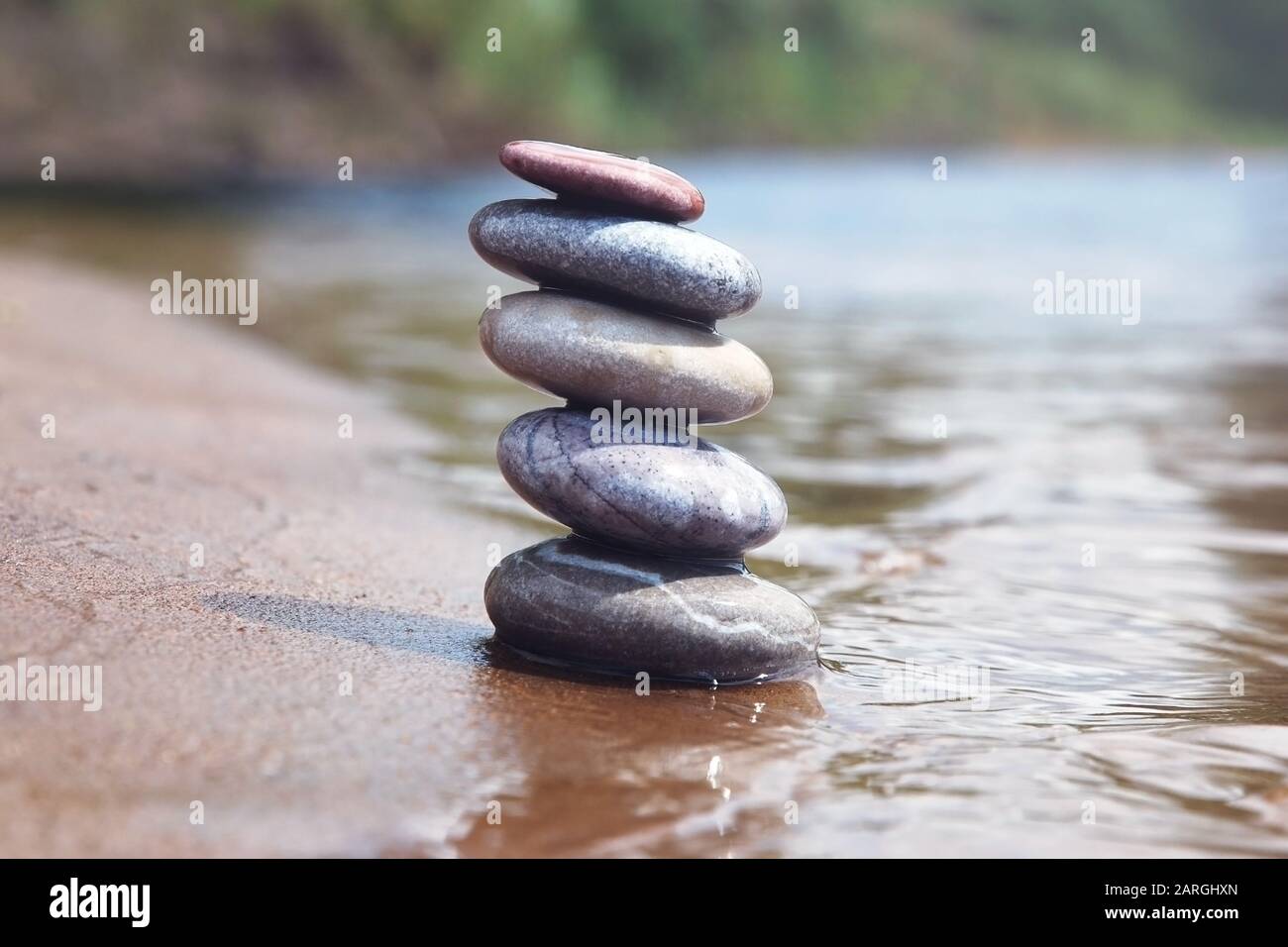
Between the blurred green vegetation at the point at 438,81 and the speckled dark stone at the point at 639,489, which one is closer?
the speckled dark stone at the point at 639,489

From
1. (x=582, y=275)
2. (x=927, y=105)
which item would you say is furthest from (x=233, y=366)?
(x=927, y=105)

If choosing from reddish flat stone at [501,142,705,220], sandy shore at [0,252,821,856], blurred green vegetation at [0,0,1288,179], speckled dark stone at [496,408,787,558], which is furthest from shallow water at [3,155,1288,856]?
blurred green vegetation at [0,0,1288,179]

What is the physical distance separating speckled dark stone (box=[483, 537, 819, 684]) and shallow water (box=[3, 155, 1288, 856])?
0.53 ft

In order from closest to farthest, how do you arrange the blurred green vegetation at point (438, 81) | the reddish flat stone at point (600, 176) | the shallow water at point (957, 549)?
the shallow water at point (957, 549), the reddish flat stone at point (600, 176), the blurred green vegetation at point (438, 81)

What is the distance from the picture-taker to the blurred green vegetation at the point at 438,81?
1008 inches

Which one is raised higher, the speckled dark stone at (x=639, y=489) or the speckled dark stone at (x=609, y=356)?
the speckled dark stone at (x=609, y=356)

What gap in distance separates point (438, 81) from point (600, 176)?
93.5ft

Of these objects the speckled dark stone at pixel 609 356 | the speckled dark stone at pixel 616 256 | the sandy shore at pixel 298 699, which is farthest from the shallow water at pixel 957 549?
the speckled dark stone at pixel 616 256

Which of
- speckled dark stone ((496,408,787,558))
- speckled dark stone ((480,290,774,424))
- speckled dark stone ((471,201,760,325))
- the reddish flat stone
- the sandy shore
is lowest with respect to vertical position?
the sandy shore

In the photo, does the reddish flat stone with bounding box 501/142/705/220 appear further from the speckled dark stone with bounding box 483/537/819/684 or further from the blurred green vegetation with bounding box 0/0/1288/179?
the blurred green vegetation with bounding box 0/0/1288/179

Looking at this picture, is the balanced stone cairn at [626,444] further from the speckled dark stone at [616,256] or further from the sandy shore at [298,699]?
the sandy shore at [298,699]

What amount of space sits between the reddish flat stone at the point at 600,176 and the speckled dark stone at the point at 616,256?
85mm

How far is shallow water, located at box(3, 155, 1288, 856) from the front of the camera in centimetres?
373
